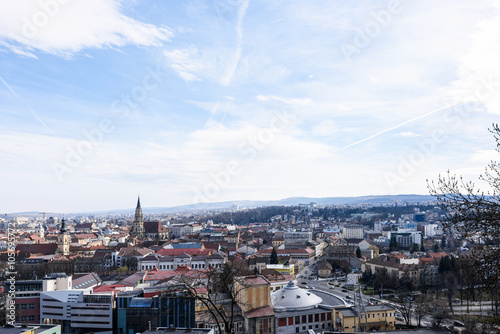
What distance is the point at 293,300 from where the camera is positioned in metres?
17.0

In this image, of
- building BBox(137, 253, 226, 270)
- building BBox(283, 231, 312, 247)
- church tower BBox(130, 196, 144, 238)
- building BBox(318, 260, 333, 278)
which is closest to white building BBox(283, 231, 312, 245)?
building BBox(283, 231, 312, 247)

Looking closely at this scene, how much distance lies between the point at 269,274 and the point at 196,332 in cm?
1276

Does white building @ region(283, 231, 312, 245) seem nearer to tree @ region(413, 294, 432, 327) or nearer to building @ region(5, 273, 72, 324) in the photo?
tree @ region(413, 294, 432, 327)

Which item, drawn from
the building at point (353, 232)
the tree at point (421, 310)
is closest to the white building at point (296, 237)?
the building at point (353, 232)

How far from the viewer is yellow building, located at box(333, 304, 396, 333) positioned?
51.1 ft

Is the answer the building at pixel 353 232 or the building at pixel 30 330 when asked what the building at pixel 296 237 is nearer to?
the building at pixel 353 232

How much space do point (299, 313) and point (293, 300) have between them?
799 mm

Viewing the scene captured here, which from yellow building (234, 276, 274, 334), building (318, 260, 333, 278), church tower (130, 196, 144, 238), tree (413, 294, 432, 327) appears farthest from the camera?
church tower (130, 196, 144, 238)

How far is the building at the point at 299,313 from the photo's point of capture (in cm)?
1597

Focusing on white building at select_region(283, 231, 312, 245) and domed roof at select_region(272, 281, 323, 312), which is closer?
domed roof at select_region(272, 281, 323, 312)

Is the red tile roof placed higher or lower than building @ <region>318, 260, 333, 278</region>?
higher

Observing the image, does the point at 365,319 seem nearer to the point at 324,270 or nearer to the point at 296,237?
the point at 324,270

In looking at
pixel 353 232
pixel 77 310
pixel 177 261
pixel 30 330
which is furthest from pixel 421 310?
pixel 353 232


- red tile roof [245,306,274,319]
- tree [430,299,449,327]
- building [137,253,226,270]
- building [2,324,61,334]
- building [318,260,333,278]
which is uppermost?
building [2,324,61,334]
